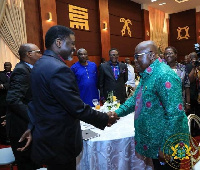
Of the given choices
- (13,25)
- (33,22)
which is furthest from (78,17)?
(13,25)

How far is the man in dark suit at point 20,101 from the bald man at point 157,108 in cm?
110

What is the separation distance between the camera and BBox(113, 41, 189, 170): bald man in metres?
1.46

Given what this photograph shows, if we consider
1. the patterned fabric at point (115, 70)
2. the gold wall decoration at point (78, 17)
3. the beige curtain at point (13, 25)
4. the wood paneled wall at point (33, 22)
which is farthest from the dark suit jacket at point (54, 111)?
the gold wall decoration at point (78, 17)

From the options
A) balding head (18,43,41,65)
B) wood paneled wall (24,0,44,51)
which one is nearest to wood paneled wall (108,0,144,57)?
wood paneled wall (24,0,44,51)

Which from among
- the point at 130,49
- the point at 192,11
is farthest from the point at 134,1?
the point at 192,11

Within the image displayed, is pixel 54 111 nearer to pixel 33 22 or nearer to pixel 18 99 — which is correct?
pixel 18 99

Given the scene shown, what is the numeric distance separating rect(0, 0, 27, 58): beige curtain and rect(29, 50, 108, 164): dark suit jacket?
15.6ft

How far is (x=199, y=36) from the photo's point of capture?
13.2 meters

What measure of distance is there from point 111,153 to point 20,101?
3.22ft

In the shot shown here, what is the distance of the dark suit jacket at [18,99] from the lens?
206 centimetres

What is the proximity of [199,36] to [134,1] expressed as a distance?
503 centimetres

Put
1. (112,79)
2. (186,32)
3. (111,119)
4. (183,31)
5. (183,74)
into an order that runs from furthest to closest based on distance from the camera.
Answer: (183,31)
(186,32)
(112,79)
(183,74)
(111,119)

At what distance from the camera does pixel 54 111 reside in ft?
4.86

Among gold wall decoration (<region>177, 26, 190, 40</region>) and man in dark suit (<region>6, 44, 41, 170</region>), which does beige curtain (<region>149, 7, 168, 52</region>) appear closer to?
gold wall decoration (<region>177, 26, 190, 40</region>)
